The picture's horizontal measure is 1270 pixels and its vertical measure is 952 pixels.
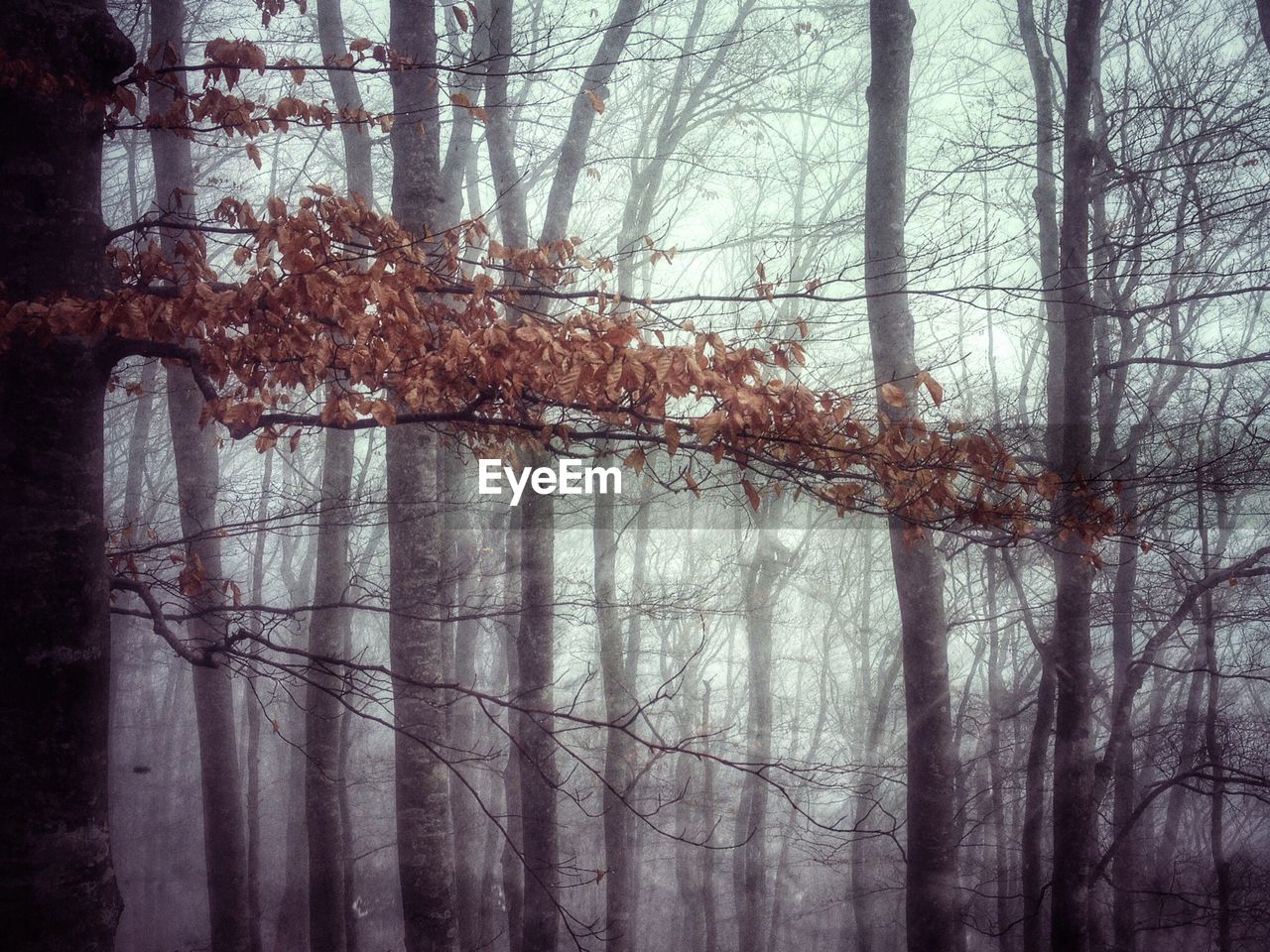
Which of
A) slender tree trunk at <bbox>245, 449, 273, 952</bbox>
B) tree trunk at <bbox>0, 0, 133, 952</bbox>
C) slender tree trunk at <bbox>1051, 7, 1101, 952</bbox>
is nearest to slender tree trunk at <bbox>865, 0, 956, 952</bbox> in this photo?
slender tree trunk at <bbox>1051, 7, 1101, 952</bbox>

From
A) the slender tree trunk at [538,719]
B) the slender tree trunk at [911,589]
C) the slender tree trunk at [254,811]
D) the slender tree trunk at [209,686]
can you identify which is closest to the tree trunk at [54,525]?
the slender tree trunk at [538,719]

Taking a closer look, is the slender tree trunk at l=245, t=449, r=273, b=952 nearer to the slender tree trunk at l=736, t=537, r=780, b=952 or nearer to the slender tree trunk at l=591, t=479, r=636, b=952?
the slender tree trunk at l=591, t=479, r=636, b=952

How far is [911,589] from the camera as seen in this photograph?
5.45 meters

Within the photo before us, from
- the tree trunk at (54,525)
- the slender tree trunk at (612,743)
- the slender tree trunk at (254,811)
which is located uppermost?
the tree trunk at (54,525)

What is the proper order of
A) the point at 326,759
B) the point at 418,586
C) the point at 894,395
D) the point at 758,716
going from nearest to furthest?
the point at 894,395
the point at 418,586
the point at 326,759
the point at 758,716

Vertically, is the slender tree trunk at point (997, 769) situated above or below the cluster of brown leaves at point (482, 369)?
below

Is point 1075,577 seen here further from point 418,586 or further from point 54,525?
point 54,525

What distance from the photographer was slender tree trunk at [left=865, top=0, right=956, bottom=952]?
16.9ft

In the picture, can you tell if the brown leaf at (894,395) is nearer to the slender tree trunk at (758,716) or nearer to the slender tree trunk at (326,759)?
the slender tree trunk at (326,759)

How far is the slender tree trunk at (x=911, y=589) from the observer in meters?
5.16

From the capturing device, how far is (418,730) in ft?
16.0

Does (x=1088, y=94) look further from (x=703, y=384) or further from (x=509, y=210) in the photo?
(x=703, y=384)

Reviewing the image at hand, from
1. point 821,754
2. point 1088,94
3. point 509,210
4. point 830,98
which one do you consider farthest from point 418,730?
point 821,754

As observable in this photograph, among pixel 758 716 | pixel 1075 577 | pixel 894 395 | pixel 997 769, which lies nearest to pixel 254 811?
pixel 758 716
